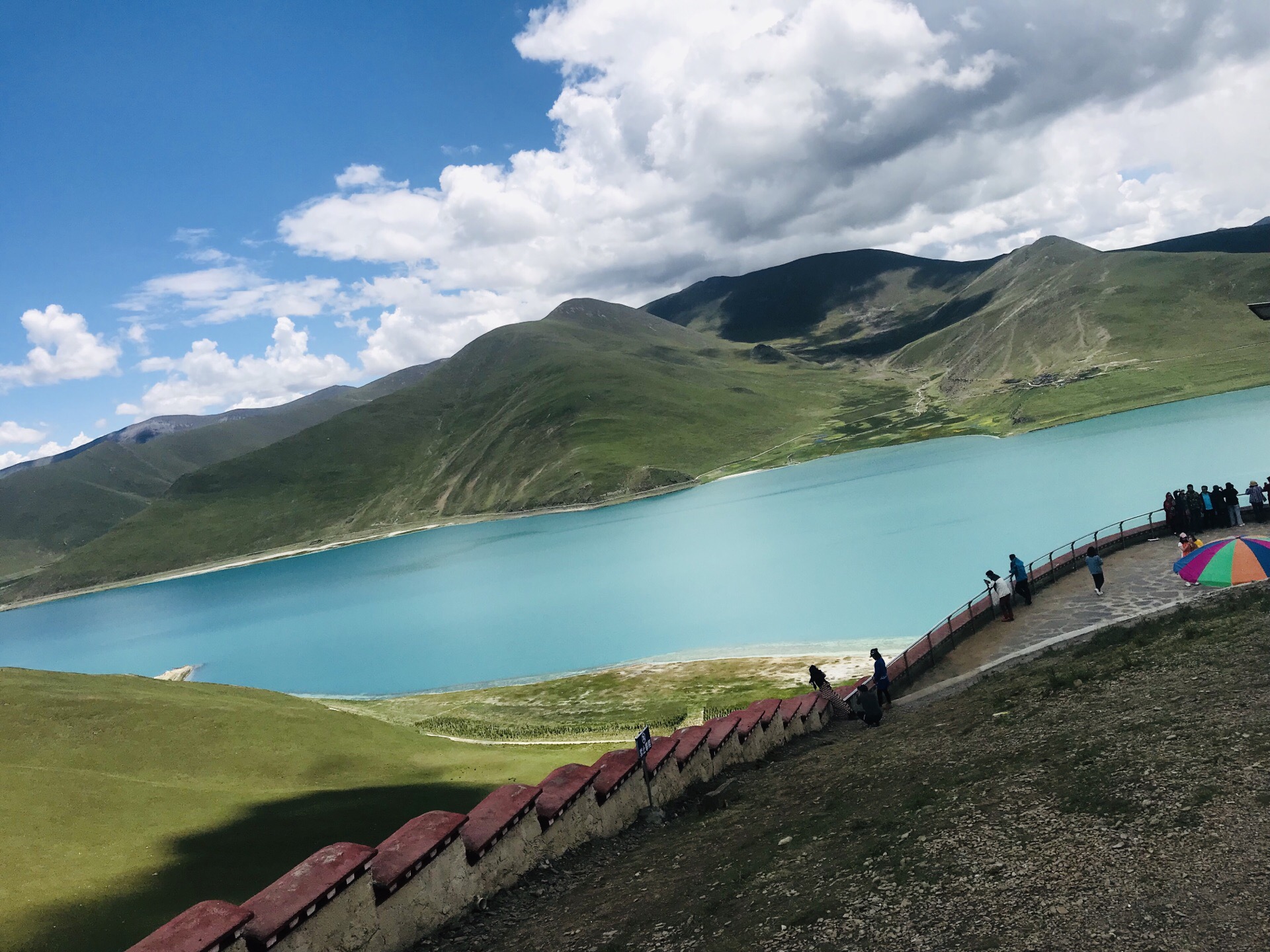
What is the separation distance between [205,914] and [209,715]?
785 inches

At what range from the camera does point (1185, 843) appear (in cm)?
689

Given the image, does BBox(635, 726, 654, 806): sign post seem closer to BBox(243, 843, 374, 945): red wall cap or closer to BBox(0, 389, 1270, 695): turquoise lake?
BBox(243, 843, 374, 945): red wall cap

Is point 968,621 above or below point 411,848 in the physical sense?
below

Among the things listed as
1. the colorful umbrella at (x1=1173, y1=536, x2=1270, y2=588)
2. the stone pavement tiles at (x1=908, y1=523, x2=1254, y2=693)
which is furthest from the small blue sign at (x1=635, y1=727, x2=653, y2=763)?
the colorful umbrella at (x1=1173, y1=536, x2=1270, y2=588)

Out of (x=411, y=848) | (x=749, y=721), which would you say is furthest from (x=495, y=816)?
(x=749, y=721)

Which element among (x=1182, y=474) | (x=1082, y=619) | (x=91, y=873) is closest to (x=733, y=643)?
(x=1082, y=619)

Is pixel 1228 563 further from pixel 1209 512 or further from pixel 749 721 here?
pixel 749 721

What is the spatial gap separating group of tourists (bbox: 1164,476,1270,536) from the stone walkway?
63 cm

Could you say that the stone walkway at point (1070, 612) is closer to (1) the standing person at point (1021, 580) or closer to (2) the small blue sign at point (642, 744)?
(1) the standing person at point (1021, 580)

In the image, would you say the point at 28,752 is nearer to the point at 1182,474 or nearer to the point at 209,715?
the point at 209,715

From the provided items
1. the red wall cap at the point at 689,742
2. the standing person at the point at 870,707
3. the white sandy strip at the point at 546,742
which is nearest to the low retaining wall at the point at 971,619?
the standing person at the point at 870,707

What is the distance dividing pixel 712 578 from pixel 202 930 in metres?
77.9

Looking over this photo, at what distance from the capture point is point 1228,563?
22.5 m

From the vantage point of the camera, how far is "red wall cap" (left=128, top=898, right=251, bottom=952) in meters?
5.98
